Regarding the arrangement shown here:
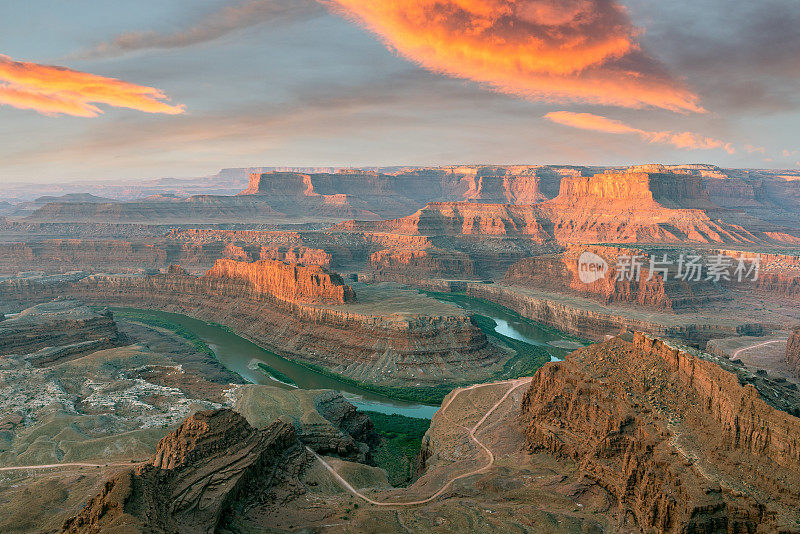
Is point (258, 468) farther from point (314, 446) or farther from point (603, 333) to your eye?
point (603, 333)

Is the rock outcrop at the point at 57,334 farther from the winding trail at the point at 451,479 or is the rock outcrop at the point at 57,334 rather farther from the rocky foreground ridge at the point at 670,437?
the rocky foreground ridge at the point at 670,437

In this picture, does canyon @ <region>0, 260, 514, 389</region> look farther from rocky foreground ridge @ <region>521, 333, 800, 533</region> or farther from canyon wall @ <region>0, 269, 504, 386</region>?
rocky foreground ridge @ <region>521, 333, 800, 533</region>

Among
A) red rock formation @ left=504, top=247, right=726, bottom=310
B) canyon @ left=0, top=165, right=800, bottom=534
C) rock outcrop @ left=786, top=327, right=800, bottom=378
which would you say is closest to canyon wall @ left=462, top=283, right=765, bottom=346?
canyon @ left=0, top=165, right=800, bottom=534

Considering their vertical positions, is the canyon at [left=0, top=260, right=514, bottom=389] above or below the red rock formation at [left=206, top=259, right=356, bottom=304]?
below

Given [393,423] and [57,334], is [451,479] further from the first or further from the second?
[57,334]

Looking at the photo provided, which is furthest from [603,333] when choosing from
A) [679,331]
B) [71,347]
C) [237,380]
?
[71,347]

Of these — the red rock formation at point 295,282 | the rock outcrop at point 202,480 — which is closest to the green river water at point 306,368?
the red rock formation at point 295,282
